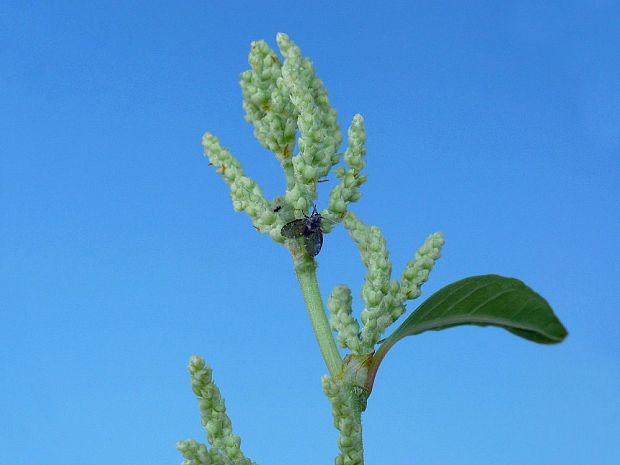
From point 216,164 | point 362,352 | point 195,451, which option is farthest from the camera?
point 216,164

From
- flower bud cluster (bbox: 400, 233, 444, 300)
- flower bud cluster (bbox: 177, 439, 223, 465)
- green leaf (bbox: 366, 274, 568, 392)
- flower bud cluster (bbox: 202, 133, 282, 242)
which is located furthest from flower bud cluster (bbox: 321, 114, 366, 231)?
flower bud cluster (bbox: 177, 439, 223, 465)

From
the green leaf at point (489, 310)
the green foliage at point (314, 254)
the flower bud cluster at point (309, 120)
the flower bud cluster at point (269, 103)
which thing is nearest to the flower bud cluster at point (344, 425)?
the green foliage at point (314, 254)

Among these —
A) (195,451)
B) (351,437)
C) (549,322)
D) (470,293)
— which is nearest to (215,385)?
(195,451)

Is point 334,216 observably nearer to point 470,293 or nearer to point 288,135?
point 288,135

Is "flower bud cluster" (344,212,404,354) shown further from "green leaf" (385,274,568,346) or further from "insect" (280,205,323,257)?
"insect" (280,205,323,257)

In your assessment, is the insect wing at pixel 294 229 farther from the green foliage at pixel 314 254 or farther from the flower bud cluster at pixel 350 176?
the flower bud cluster at pixel 350 176
